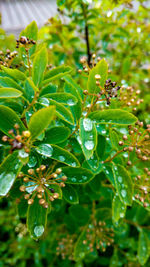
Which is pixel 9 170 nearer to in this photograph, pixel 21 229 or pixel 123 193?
pixel 123 193

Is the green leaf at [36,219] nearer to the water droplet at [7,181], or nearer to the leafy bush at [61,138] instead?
the leafy bush at [61,138]

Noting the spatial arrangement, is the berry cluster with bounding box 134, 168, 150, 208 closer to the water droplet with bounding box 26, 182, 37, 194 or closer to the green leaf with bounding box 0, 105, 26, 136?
the water droplet with bounding box 26, 182, 37, 194

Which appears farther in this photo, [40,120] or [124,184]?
[124,184]

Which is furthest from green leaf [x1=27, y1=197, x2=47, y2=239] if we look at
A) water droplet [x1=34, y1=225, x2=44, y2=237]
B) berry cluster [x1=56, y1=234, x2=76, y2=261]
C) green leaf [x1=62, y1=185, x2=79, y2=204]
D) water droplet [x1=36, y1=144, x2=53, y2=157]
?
berry cluster [x1=56, y1=234, x2=76, y2=261]

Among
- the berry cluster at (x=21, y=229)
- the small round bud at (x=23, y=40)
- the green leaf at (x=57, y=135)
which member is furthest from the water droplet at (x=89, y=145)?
the berry cluster at (x=21, y=229)

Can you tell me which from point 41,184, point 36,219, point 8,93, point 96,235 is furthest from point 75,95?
point 96,235
